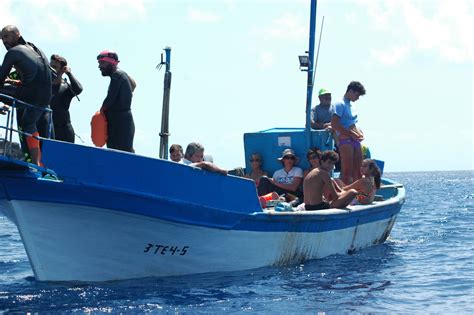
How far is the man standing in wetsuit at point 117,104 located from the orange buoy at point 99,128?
0.19 ft

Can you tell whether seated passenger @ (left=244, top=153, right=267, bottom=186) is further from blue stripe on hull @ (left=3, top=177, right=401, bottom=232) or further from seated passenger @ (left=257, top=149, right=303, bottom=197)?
blue stripe on hull @ (left=3, top=177, right=401, bottom=232)

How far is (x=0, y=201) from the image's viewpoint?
9305mm

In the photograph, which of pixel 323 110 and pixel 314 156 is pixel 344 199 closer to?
pixel 314 156

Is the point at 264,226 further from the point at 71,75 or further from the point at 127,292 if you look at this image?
the point at 71,75

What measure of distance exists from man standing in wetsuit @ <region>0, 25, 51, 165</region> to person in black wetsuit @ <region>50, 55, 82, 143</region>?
1090 millimetres

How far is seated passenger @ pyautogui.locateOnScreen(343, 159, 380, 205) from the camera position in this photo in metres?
12.2

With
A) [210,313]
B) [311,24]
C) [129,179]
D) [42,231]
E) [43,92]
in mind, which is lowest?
[210,313]

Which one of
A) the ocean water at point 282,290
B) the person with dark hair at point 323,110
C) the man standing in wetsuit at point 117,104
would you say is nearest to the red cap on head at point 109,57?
the man standing in wetsuit at point 117,104

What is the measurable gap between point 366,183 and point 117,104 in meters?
4.17

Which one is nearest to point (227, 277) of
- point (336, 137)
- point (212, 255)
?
point (212, 255)

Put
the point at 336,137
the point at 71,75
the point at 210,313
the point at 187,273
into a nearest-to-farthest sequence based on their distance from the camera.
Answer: the point at 210,313, the point at 187,273, the point at 71,75, the point at 336,137

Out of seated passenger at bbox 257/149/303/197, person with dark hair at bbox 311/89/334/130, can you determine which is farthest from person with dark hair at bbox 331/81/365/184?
person with dark hair at bbox 311/89/334/130

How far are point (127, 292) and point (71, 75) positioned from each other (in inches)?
116

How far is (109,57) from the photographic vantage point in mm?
9945
